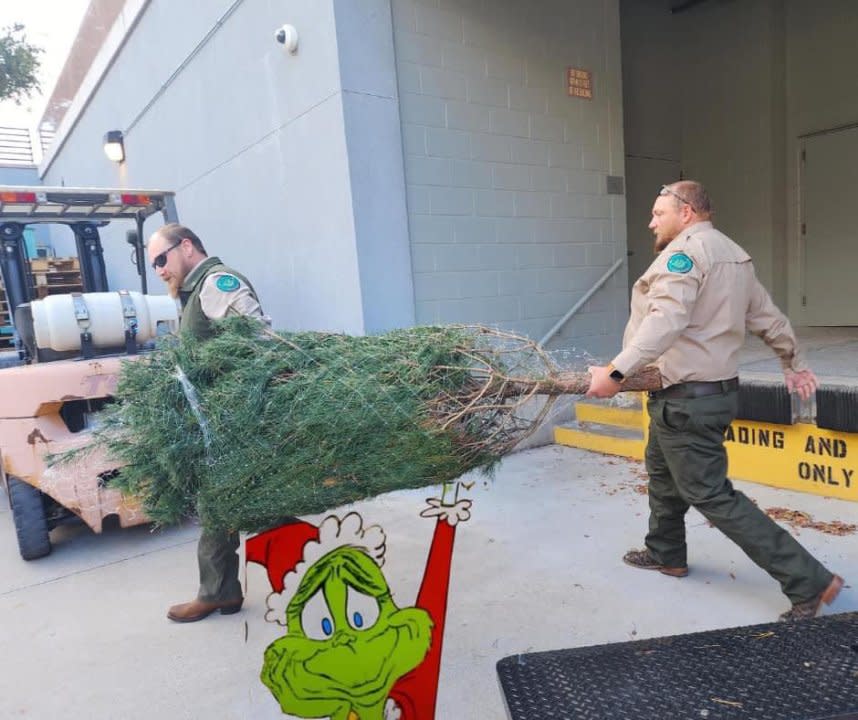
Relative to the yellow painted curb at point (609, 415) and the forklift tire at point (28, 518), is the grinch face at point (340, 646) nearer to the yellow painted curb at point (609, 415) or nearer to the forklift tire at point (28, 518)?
the forklift tire at point (28, 518)

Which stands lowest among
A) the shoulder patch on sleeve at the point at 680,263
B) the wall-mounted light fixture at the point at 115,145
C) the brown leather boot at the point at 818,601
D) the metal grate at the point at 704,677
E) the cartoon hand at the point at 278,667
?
the brown leather boot at the point at 818,601

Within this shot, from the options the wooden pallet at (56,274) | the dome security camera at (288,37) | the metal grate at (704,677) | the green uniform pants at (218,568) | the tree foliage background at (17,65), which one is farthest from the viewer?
the tree foliage background at (17,65)

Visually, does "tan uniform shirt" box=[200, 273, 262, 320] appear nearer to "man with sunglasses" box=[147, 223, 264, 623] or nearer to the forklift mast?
"man with sunglasses" box=[147, 223, 264, 623]

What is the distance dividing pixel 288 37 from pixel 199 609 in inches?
173

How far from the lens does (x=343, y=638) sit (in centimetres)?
194

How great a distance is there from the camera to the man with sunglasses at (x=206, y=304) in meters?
2.84

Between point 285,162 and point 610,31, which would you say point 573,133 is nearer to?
point 610,31

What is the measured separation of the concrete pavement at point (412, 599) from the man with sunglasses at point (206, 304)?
112mm

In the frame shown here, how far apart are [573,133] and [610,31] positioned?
1250mm

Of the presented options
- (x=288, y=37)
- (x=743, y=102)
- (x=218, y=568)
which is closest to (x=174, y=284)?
(x=218, y=568)

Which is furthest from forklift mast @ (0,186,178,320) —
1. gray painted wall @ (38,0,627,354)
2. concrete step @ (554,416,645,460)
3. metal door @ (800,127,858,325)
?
metal door @ (800,127,858,325)

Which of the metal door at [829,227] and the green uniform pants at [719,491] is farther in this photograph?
the metal door at [829,227]

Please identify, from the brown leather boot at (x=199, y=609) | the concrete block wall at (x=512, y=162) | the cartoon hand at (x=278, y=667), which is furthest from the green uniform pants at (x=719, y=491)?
the concrete block wall at (x=512, y=162)

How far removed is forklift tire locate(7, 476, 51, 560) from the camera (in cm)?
403
